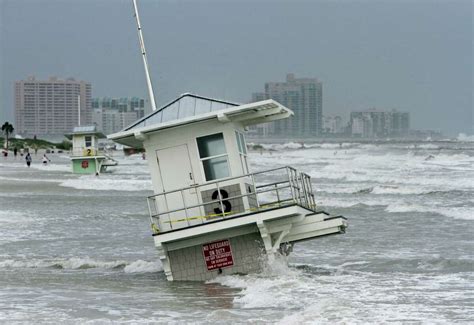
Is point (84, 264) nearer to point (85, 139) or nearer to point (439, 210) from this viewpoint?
point (439, 210)

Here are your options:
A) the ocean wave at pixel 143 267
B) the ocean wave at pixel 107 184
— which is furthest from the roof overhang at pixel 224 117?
the ocean wave at pixel 107 184

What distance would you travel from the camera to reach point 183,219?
17281mm

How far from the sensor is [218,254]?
56.3ft

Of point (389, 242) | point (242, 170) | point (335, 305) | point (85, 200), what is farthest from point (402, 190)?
point (335, 305)

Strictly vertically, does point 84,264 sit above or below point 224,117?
below

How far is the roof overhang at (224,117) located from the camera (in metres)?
17.1

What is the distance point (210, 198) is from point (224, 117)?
1.50 meters

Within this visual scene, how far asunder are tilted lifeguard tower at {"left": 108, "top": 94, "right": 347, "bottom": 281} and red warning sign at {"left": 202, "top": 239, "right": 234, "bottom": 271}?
18mm

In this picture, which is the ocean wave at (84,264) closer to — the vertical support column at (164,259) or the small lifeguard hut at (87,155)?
the vertical support column at (164,259)

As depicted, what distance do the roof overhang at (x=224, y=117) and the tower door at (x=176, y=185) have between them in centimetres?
52

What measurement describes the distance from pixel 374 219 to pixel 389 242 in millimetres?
7894

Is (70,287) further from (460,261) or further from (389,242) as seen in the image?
(389,242)

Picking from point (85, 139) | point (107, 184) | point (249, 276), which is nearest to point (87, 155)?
point (85, 139)

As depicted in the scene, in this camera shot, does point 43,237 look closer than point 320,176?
Yes
